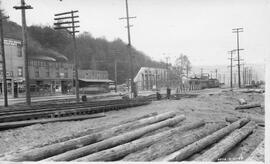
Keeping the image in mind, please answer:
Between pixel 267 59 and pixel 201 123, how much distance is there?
4.60 metres

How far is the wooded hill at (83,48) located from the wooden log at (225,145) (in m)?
18.4

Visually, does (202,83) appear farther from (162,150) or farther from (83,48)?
(162,150)

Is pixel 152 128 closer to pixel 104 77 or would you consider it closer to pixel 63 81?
pixel 63 81

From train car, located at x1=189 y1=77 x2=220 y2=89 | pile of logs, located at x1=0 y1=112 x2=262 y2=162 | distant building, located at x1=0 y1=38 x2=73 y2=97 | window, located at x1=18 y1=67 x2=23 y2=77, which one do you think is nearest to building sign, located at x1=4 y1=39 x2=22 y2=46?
distant building, located at x1=0 y1=38 x2=73 y2=97

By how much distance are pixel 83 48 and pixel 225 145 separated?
35.3 m

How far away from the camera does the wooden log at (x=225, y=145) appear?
527cm

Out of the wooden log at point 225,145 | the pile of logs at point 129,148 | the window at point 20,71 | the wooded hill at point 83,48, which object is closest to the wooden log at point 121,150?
the pile of logs at point 129,148

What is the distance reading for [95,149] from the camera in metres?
5.31

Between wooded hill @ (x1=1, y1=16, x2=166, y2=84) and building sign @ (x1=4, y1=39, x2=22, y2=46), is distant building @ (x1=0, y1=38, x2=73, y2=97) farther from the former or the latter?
wooded hill @ (x1=1, y1=16, x2=166, y2=84)

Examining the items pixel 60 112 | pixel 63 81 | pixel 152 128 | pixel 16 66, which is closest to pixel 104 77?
pixel 63 81

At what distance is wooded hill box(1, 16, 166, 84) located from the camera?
29677 millimetres

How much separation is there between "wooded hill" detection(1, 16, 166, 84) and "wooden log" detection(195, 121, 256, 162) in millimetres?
18385

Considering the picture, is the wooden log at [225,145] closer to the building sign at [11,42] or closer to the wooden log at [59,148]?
the wooden log at [59,148]

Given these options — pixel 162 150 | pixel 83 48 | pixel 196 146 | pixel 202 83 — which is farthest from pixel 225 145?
pixel 202 83
